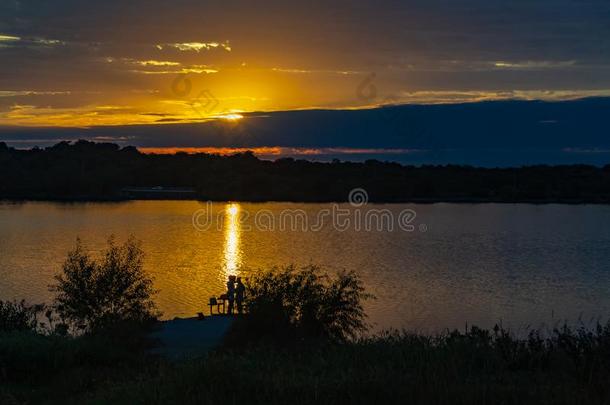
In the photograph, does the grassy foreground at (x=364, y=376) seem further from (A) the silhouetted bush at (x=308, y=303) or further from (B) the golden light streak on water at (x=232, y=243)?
(B) the golden light streak on water at (x=232, y=243)

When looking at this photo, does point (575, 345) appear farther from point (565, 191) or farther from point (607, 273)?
point (565, 191)

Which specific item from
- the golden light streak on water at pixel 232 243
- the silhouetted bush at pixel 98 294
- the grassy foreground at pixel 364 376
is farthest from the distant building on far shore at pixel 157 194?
the grassy foreground at pixel 364 376

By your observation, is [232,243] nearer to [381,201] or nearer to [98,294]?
[98,294]

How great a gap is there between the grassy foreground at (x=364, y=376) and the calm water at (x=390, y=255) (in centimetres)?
1790

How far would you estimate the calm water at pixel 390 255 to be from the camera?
37.5m

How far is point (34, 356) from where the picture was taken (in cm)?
1080

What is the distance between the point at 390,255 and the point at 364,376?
54.6 m

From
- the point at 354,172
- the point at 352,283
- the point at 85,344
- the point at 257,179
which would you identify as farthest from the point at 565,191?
the point at 85,344

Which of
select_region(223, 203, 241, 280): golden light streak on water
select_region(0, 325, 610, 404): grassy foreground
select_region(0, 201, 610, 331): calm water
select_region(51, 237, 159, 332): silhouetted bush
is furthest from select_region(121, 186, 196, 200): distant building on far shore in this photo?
select_region(0, 325, 610, 404): grassy foreground

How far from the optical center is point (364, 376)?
7.30 m

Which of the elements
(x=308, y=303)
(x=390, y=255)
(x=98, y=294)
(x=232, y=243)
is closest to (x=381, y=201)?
(x=232, y=243)

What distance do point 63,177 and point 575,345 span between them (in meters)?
161

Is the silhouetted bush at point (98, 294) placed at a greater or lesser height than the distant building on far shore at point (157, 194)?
lesser

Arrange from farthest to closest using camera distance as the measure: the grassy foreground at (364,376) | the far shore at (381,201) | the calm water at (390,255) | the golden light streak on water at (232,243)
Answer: the far shore at (381,201), the golden light streak on water at (232,243), the calm water at (390,255), the grassy foreground at (364,376)
